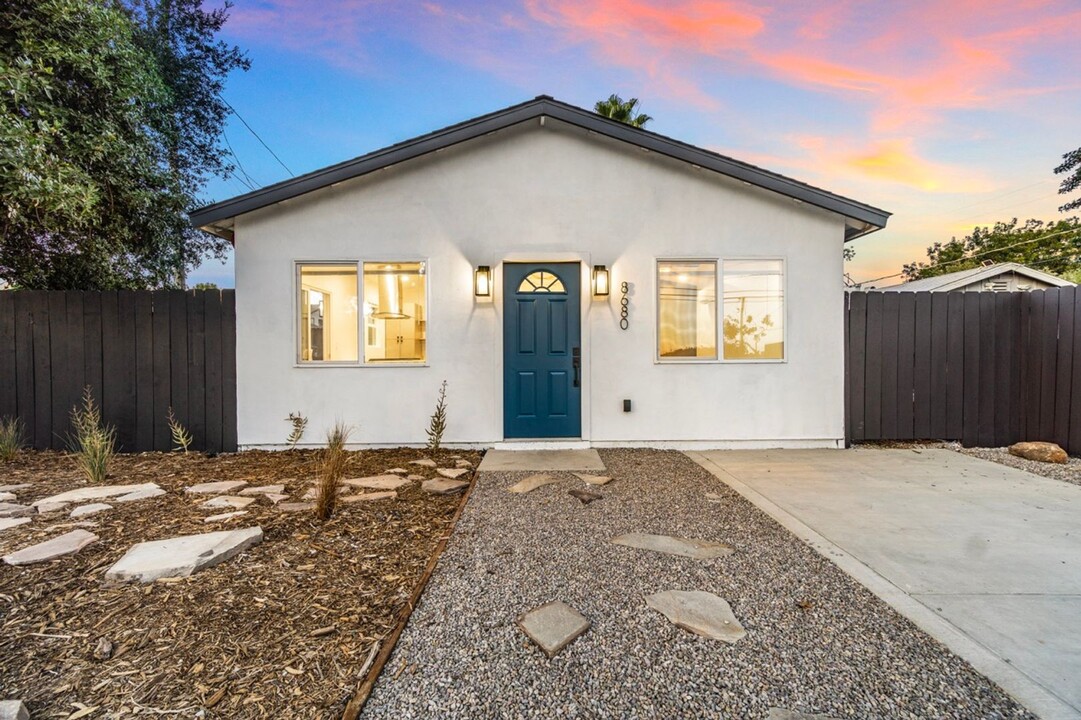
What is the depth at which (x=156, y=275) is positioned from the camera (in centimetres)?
799

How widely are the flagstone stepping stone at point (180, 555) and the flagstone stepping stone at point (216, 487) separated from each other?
1148mm

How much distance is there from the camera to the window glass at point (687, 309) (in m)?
5.55

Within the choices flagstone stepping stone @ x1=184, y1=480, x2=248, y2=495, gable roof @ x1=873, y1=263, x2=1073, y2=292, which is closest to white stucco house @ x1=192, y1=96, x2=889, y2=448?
flagstone stepping stone @ x1=184, y1=480, x2=248, y2=495

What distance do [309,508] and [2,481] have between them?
326 centimetres

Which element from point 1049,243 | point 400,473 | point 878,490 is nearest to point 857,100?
point 878,490

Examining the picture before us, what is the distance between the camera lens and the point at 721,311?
554 centimetres

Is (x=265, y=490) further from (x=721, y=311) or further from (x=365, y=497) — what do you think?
(x=721, y=311)

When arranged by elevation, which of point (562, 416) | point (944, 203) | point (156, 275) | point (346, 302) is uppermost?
point (944, 203)

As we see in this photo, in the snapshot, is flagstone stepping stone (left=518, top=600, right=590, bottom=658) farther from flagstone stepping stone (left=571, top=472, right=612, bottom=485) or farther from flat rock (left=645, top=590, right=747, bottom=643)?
flagstone stepping stone (left=571, top=472, right=612, bottom=485)

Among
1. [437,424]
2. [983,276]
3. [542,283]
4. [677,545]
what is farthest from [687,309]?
[983,276]

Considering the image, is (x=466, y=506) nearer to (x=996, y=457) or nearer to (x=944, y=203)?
(x=996, y=457)

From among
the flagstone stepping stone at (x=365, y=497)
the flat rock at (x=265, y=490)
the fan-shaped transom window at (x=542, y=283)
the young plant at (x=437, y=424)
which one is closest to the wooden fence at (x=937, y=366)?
the fan-shaped transom window at (x=542, y=283)

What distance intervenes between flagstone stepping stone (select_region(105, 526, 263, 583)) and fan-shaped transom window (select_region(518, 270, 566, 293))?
370 centimetres

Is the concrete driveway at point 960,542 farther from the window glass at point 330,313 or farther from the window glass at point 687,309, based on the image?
the window glass at point 330,313
